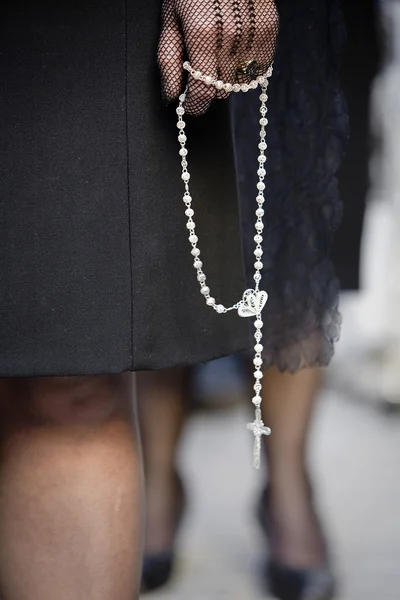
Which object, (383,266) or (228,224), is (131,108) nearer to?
(228,224)

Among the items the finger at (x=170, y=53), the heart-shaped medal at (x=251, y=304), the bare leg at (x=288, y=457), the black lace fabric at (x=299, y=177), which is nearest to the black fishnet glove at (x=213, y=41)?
the finger at (x=170, y=53)

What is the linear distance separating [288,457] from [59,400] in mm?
594

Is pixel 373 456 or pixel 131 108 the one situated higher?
pixel 131 108

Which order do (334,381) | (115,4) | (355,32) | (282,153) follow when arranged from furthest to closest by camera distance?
1. (334,381)
2. (355,32)
3. (282,153)
4. (115,4)

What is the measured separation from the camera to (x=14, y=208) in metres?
0.88

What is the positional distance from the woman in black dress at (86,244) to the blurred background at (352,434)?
0.48 m

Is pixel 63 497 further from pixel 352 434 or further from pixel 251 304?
pixel 352 434

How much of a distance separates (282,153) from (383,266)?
4.60 feet

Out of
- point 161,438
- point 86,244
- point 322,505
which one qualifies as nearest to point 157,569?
point 161,438

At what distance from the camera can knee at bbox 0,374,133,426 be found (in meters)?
0.94

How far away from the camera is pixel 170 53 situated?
2.84 ft

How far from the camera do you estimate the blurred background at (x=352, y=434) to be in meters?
1.46

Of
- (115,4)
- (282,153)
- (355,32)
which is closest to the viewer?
(115,4)

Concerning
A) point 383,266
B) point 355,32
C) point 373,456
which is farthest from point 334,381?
point 355,32
